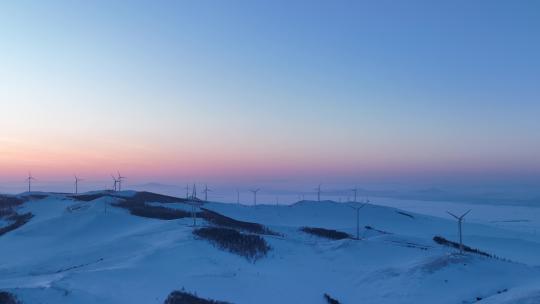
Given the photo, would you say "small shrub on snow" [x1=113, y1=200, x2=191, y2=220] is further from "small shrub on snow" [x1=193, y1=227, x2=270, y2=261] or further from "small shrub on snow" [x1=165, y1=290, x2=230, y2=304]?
"small shrub on snow" [x1=165, y1=290, x2=230, y2=304]

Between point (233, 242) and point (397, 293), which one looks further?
point (233, 242)

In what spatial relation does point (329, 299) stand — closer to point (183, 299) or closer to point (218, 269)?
point (218, 269)

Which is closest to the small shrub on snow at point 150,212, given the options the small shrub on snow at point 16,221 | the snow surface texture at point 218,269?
the snow surface texture at point 218,269

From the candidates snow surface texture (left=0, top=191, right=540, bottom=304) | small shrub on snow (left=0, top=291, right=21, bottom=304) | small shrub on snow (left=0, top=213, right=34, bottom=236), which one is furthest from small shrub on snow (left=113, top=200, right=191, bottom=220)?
small shrub on snow (left=0, top=291, right=21, bottom=304)

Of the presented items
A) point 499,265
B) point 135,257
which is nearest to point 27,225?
point 135,257

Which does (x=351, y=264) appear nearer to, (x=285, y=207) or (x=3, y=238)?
(x=3, y=238)

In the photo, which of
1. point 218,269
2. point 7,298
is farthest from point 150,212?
point 7,298

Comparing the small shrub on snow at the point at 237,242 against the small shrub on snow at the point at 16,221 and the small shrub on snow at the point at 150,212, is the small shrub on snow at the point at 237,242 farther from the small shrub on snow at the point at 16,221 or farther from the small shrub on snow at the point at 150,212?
A: the small shrub on snow at the point at 16,221
